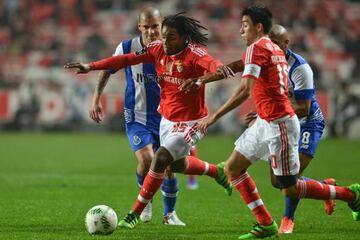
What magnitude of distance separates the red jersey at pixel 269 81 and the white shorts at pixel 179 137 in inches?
28.6

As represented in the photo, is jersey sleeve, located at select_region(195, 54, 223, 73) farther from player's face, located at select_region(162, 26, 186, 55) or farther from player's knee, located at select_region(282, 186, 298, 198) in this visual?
player's knee, located at select_region(282, 186, 298, 198)

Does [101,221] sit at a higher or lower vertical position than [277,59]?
lower

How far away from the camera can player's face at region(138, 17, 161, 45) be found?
352 inches

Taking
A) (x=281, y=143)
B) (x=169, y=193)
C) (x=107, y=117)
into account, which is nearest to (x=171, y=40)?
(x=281, y=143)

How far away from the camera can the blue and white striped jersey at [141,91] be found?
30.1 feet

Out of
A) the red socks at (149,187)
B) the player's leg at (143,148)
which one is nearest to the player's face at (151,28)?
the player's leg at (143,148)

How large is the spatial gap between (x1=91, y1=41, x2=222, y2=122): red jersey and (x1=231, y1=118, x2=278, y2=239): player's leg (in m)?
0.75

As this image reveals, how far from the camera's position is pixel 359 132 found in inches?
972

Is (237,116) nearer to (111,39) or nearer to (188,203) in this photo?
(111,39)

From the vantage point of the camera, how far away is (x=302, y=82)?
8211mm

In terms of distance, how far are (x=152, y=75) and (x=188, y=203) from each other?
225cm

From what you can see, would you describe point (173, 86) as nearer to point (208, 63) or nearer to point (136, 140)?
point (208, 63)

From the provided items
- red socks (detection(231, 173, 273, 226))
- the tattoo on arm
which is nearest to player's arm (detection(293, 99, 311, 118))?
red socks (detection(231, 173, 273, 226))

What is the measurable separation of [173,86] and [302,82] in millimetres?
1312
